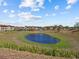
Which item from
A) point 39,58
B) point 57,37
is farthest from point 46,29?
point 39,58

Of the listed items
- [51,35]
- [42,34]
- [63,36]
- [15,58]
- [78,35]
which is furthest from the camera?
[42,34]

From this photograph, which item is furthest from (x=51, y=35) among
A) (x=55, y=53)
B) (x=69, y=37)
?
(x=55, y=53)

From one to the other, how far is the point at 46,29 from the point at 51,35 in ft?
39.1

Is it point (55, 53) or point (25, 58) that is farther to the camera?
point (55, 53)

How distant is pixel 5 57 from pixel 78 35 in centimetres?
4343

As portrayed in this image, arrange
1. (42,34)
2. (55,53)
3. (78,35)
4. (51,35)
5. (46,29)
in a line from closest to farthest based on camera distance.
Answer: (55,53) < (78,35) < (51,35) < (42,34) < (46,29)

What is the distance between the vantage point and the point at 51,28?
82.9 m

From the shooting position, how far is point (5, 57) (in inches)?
666

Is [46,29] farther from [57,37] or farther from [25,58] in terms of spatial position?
[25,58]

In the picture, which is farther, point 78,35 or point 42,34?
point 42,34

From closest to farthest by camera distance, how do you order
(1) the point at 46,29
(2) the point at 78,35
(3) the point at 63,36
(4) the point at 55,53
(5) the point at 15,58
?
(5) the point at 15,58, (4) the point at 55,53, (2) the point at 78,35, (3) the point at 63,36, (1) the point at 46,29

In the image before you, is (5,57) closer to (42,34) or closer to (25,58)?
(25,58)

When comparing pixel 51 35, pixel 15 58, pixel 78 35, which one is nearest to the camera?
pixel 15 58

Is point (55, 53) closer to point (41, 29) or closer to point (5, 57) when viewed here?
point (5, 57)
